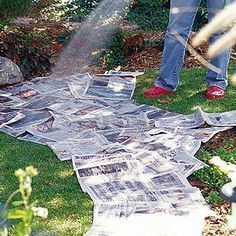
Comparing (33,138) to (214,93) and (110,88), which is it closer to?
(110,88)

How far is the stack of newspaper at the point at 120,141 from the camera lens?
256 centimetres

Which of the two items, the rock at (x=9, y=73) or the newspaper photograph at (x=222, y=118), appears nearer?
the newspaper photograph at (x=222, y=118)

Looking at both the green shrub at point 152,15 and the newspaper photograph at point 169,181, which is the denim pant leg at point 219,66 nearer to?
the newspaper photograph at point 169,181

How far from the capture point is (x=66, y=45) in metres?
6.08

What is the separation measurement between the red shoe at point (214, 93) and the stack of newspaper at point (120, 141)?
0.42 m

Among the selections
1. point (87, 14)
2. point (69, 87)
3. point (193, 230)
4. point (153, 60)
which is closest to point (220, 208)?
point (193, 230)

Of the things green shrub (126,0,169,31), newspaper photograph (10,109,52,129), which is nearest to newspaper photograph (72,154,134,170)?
newspaper photograph (10,109,52,129)

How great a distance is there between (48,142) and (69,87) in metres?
1.23

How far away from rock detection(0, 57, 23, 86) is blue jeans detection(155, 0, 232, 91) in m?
1.26

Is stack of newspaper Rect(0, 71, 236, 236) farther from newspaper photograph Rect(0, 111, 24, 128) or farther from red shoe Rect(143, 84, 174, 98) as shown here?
red shoe Rect(143, 84, 174, 98)

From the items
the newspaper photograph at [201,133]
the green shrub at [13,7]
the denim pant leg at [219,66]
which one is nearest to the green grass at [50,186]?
the newspaper photograph at [201,133]

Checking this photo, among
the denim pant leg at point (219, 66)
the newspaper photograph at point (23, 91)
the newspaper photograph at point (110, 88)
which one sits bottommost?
the newspaper photograph at point (23, 91)

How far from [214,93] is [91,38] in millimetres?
2542

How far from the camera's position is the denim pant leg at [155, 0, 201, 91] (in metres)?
4.12
